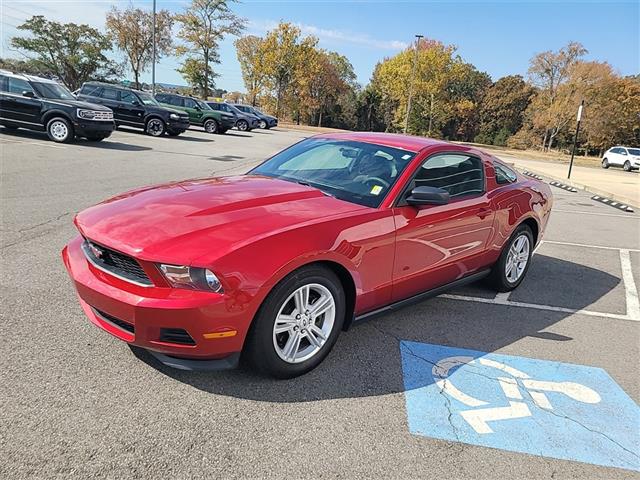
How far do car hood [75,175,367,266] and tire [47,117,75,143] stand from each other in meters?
11.9

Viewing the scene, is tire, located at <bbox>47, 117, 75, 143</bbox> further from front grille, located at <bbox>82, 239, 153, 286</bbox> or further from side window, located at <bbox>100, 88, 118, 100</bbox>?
front grille, located at <bbox>82, 239, 153, 286</bbox>

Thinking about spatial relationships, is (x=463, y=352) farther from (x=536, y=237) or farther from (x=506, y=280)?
(x=536, y=237)

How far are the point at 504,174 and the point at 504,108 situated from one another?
66.4 meters

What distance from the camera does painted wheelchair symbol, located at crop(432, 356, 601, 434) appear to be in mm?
2883

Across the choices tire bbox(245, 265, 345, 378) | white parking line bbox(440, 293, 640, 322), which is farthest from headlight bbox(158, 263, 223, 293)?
white parking line bbox(440, 293, 640, 322)

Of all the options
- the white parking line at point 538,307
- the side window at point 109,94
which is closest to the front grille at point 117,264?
the white parking line at point 538,307

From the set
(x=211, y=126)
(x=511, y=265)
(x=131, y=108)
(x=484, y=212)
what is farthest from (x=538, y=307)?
(x=211, y=126)

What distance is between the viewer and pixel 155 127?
19.5 meters

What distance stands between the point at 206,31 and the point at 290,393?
53.2 meters

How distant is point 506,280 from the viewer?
16.5 feet

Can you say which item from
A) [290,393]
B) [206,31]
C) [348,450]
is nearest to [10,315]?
[290,393]

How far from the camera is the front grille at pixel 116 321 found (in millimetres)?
2646

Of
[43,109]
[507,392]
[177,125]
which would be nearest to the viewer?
[507,392]

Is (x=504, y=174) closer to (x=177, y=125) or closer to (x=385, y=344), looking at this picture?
(x=385, y=344)
